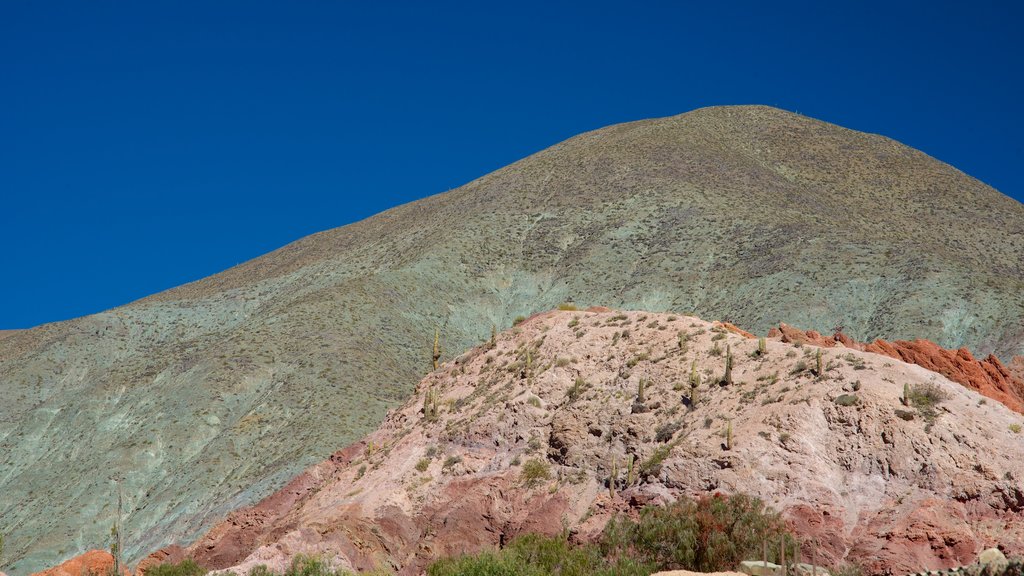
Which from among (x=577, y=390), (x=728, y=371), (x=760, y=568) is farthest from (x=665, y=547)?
(x=577, y=390)

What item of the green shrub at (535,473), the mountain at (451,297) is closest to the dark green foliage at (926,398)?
the green shrub at (535,473)

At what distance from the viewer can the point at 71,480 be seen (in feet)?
183

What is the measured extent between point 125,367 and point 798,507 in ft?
177

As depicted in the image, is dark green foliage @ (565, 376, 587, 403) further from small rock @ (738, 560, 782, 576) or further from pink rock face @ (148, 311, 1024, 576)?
small rock @ (738, 560, 782, 576)

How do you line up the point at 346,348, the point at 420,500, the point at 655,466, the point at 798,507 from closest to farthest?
the point at 798,507
the point at 655,466
the point at 420,500
the point at 346,348

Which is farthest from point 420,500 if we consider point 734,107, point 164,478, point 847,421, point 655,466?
point 734,107

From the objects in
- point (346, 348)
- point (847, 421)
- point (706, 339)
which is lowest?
point (847, 421)

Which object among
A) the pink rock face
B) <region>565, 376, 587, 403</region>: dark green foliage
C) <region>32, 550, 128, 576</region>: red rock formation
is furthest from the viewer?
<region>32, 550, 128, 576</region>: red rock formation

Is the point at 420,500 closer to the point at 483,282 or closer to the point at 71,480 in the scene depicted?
the point at 71,480

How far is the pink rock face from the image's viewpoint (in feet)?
80.0

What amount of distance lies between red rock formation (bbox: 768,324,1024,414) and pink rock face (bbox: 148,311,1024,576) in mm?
205

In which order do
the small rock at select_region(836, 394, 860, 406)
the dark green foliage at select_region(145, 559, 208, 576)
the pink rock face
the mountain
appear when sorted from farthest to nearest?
the mountain → the dark green foliage at select_region(145, 559, 208, 576) → the small rock at select_region(836, 394, 860, 406) → the pink rock face

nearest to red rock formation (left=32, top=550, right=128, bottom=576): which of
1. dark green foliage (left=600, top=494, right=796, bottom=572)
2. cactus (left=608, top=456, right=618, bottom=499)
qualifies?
cactus (left=608, top=456, right=618, bottom=499)

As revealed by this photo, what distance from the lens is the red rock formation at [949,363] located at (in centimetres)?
3372
